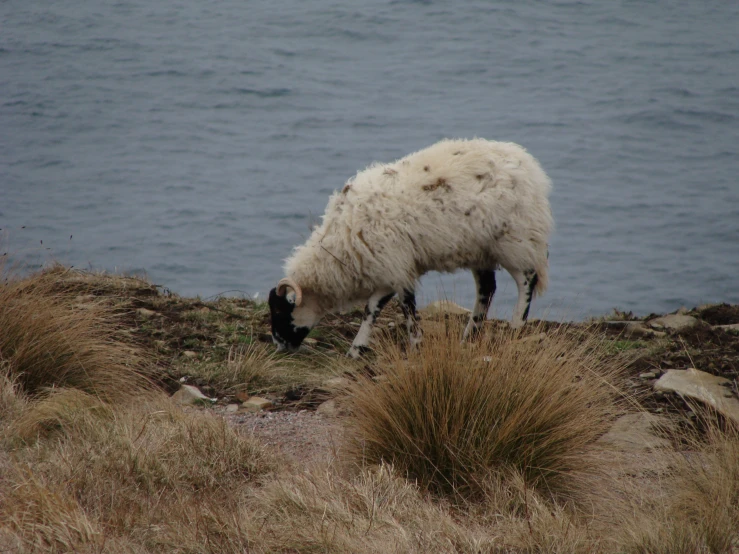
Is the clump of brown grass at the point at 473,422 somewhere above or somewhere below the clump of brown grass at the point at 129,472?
above

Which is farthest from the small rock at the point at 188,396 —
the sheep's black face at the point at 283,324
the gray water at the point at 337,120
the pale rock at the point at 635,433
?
the gray water at the point at 337,120

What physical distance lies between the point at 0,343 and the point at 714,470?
4.97 meters

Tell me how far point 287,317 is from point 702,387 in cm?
402

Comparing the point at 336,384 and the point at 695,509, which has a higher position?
the point at 695,509

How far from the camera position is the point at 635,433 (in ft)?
19.5

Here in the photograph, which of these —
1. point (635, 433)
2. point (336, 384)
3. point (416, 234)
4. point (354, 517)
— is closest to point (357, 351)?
point (416, 234)

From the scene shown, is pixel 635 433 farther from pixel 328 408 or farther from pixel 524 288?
pixel 524 288

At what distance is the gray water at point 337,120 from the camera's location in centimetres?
4056

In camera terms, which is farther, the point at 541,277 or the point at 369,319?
the point at 541,277

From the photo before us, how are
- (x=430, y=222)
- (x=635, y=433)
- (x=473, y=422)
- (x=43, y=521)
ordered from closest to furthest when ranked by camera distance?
(x=43, y=521) < (x=473, y=422) < (x=635, y=433) < (x=430, y=222)

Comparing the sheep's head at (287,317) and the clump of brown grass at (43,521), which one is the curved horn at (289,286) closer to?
the sheep's head at (287,317)

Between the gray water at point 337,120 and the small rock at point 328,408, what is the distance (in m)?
27.9

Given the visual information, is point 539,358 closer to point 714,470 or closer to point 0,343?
point 714,470

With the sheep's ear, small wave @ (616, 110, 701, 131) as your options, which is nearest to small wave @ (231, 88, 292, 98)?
small wave @ (616, 110, 701, 131)
